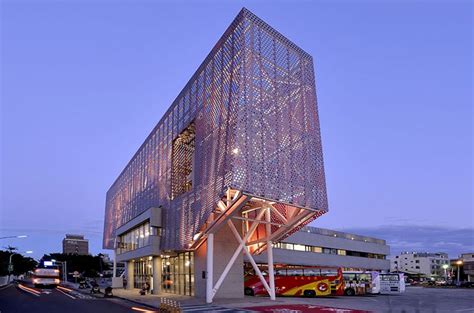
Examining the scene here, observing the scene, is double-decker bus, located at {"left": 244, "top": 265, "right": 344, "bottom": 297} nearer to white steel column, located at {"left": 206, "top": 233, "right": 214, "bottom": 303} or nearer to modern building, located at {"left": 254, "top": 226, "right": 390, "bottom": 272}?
white steel column, located at {"left": 206, "top": 233, "right": 214, "bottom": 303}

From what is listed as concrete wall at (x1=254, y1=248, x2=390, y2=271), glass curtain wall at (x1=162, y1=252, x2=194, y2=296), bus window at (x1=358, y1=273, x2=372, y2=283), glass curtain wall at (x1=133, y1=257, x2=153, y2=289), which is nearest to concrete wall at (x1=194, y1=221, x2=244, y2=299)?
glass curtain wall at (x1=162, y1=252, x2=194, y2=296)

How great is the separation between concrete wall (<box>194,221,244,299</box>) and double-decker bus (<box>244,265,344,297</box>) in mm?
5794

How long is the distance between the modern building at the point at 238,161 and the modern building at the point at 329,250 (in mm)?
27618

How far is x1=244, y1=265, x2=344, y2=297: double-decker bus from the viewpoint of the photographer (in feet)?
145

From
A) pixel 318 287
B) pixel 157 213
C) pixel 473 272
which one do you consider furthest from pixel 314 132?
pixel 473 272

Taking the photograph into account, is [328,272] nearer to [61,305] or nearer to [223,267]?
[223,267]

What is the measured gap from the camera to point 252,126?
3353 centimetres

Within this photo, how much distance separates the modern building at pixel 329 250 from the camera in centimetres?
7819

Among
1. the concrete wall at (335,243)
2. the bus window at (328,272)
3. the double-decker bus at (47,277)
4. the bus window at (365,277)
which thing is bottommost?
the double-decker bus at (47,277)

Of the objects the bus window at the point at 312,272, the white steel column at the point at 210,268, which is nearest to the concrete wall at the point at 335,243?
the bus window at the point at 312,272

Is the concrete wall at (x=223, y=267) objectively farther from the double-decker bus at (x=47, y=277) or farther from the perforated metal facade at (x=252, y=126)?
the double-decker bus at (x=47, y=277)

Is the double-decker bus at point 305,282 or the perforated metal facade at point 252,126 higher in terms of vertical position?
the perforated metal facade at point 252,126

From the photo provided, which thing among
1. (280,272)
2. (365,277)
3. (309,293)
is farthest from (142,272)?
(365,277)

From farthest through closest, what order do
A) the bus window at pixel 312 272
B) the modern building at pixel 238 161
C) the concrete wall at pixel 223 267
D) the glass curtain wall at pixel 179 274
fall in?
the bus window at pixel 312 272, the glass curtain wall at pixel 179 274, the concrete wall at pixel 223 267, the modern building at pixel 238 161
